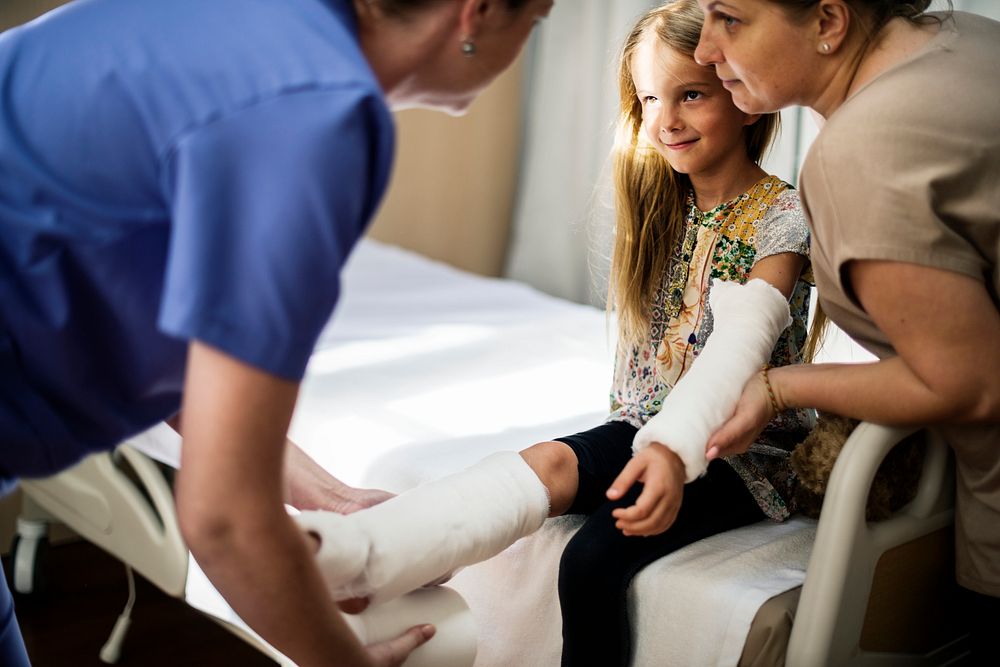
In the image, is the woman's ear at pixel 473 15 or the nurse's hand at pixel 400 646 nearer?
the woman's ear at pixel 473 15

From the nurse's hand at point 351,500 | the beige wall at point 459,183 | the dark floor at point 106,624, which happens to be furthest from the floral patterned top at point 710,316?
the beige wall at point 459,183

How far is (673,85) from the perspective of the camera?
4.67 feet

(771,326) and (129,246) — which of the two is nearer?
(129,246)

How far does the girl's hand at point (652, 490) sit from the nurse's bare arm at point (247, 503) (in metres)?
0.39

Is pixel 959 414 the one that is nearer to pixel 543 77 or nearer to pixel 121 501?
pixel 121 501

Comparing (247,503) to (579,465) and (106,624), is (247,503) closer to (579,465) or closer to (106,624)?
(579,465)

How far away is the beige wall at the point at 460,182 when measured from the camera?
3627 mm

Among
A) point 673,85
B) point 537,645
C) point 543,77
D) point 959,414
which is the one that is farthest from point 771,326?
point 543,77

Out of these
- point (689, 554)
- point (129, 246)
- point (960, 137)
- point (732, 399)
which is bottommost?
point (689, 554)

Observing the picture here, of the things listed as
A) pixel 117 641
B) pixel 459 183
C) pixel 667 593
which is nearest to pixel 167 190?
pixel 667 593

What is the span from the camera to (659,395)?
1473 millimetres

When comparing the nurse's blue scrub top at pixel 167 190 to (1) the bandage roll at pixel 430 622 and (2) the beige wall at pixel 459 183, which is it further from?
(2) the beige wall at pixel 459 183

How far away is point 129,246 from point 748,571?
2.71 feet

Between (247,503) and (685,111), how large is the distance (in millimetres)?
972
